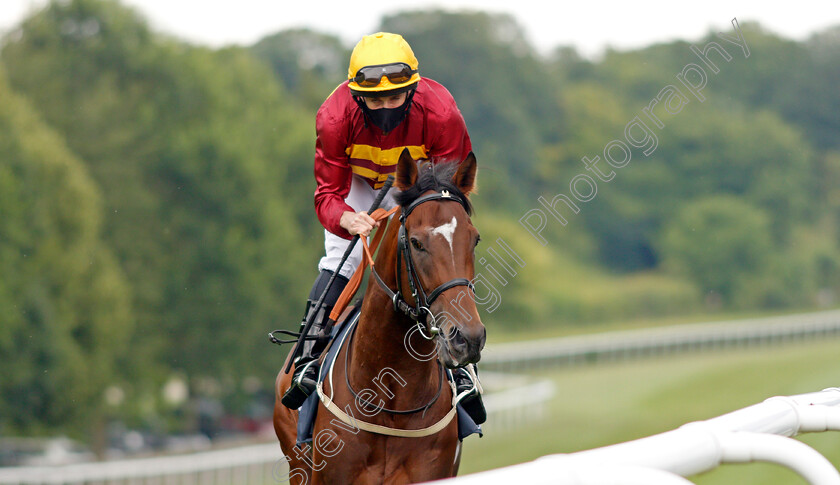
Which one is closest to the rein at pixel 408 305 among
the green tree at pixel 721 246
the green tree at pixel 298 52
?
the green tree at pixel 721 246

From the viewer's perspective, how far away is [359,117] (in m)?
4.18

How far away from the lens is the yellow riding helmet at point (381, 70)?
4008 millimetres

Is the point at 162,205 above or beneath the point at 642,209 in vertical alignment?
beneath

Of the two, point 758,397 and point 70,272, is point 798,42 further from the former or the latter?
point 70,272

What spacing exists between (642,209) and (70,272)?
131 feet

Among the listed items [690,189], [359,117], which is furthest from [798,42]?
[359,117]

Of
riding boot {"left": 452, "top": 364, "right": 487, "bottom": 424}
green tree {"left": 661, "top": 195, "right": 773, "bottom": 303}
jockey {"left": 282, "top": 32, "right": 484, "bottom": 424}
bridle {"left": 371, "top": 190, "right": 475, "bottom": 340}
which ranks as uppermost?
green tree {"left": 661, "top": 195, "right": 773, "bottom": 303}

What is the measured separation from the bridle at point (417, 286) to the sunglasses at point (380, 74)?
25.8 inches

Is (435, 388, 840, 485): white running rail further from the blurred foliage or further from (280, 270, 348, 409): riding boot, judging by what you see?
the blurred foliage

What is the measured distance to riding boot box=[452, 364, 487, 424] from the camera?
4102 millimetres

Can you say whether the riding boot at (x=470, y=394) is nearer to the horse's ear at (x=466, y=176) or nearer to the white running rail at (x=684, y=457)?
the horse's ear at (x=466, y=176)

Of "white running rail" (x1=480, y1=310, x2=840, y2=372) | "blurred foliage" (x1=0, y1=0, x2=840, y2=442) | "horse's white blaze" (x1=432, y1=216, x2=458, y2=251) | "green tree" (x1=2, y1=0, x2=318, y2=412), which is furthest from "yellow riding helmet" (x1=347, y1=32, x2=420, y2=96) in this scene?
"white running rail" (x1=480, y1=310, x2=840, y2=372)

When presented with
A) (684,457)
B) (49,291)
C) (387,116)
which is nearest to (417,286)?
(387,116)

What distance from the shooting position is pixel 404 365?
373cm
